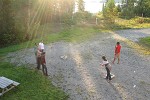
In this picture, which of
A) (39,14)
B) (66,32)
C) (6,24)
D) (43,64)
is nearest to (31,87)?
(43,64)

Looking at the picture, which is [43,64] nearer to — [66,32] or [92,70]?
[92,70]

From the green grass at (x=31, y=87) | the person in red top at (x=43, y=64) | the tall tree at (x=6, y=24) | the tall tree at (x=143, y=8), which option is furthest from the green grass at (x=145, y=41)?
the tall tree at (x=143, y=8)

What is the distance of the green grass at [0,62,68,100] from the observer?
13534 mm

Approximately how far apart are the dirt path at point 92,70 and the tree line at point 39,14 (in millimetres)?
5543

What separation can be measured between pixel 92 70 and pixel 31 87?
526cm

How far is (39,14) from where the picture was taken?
4028 centimetres

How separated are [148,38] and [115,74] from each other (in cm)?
1424

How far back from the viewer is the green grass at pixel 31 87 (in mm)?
13534

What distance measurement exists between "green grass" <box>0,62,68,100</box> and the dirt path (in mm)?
647

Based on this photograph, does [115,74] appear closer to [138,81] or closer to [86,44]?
[138,81]

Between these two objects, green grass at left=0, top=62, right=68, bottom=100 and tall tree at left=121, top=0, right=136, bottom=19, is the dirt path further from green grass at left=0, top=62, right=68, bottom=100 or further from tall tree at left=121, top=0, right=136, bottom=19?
tall tree at left=121, top=0, right=136, bottom=19

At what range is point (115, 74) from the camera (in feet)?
56.5

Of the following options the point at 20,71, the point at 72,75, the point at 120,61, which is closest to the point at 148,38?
the point at 120,61

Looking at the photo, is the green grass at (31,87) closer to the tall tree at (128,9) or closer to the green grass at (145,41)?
the green grass at (145,41)
